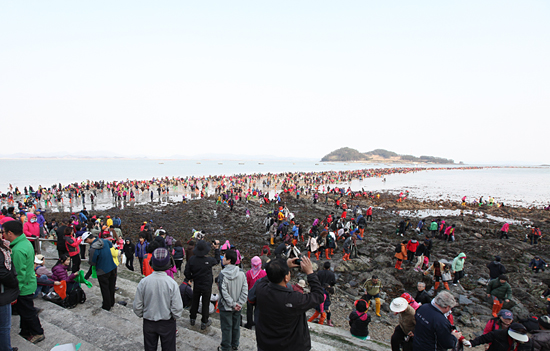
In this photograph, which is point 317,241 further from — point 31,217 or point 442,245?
point 31,217

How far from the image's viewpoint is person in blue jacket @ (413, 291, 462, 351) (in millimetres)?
3115

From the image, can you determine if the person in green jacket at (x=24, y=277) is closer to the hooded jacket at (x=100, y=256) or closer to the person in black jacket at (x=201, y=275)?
the hooded jacket at (x=100, y=256)

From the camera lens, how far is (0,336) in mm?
3195

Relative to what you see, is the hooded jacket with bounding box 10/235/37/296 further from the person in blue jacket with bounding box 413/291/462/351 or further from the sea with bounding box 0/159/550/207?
the sea with bounding box 0/159/550/207

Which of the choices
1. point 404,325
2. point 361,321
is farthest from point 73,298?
point 404,325

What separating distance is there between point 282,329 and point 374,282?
5044 mm

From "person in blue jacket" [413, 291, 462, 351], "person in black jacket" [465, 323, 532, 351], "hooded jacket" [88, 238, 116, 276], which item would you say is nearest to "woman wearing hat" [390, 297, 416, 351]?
"person in blue jacket" [413, 291, 462, 351]

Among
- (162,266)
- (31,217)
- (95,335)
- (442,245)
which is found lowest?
(442,245)

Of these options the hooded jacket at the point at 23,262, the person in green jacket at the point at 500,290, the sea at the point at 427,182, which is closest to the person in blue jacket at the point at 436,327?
the person in green jacket at the point at 500,290

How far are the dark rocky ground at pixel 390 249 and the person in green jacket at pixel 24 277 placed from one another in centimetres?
616

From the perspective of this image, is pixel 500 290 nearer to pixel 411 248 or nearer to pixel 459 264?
pixel 459 264

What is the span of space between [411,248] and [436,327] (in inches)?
329

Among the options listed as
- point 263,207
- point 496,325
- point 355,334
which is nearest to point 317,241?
→ point 355,334

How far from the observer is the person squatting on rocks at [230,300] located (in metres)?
3.75
